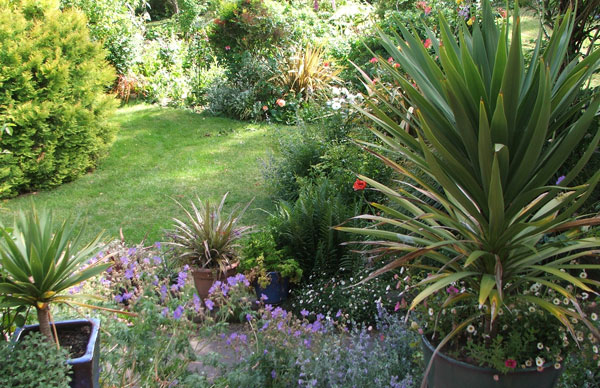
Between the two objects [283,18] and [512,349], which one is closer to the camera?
[512,349]

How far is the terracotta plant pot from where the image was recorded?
179 inches

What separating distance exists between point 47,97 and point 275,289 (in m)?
4.36

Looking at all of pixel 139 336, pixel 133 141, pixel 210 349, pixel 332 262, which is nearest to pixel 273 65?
pixel 133 141

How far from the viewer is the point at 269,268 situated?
15.1 ft

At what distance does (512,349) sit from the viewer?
240cm

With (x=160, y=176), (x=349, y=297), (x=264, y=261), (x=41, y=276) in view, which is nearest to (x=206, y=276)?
(x=264, y=261)

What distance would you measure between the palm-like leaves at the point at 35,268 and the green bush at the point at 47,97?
172 inches

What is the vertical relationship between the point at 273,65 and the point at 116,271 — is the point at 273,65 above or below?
above

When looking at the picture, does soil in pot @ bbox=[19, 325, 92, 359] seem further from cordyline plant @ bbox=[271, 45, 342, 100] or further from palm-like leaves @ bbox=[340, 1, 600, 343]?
cordyline plant @ bbox=[271, 45, 342, 100]

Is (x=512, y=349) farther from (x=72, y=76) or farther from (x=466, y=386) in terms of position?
(x=72, y=76)

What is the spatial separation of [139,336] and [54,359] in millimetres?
565

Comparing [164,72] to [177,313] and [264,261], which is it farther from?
[177,313]

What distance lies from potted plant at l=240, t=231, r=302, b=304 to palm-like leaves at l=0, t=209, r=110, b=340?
197cm

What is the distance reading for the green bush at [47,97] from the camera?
21.9 feet
